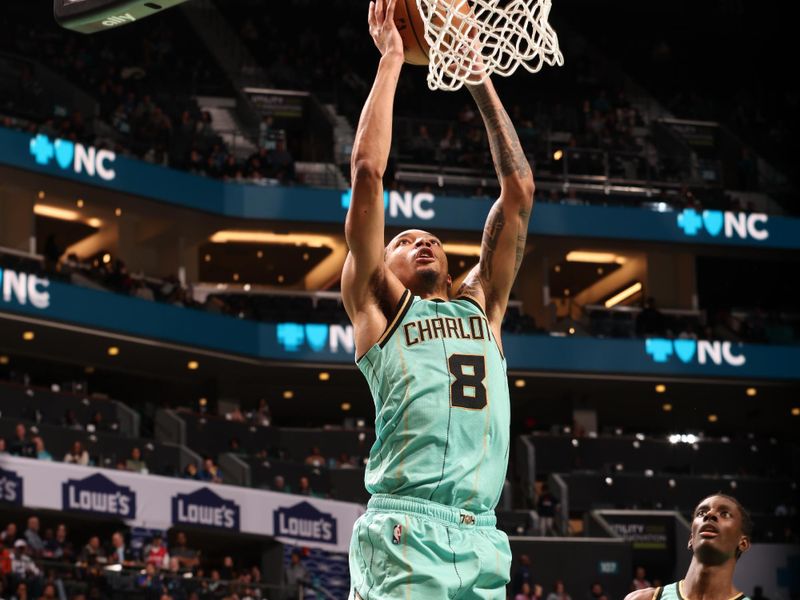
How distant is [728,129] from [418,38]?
3614cm

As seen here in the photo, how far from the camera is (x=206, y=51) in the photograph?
40.1 meters

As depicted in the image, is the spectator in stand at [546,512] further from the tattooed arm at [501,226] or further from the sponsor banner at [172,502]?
the tattooed arm at [501,226]

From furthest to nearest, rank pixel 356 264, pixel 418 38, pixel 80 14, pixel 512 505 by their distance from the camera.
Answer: pixel 512 505
pixel 80 14
pixel 418 38
pixel 356 264

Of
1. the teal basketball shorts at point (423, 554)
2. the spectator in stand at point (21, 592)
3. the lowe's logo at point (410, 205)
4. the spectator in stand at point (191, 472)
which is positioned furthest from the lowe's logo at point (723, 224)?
the teal basketball shorts at point (423, 554)

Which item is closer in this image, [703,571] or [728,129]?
[703,571]

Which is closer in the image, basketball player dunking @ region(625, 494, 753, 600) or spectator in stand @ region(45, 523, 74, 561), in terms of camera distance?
basketball player dunking @ region(625, 494, 753, 600)

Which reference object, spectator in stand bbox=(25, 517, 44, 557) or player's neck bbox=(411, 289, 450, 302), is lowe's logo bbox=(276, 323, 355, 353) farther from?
player's neck bbox=(411, 289, 450, 302)

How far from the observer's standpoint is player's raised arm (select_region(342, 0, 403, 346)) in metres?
5.18

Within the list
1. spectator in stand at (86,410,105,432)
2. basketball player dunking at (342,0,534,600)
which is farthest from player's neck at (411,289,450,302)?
spectator in stand at (86,410,105,432)

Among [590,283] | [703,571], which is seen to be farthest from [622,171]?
[703,571]

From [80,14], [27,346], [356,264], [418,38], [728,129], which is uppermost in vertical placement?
[728,129]

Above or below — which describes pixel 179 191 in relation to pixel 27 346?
above

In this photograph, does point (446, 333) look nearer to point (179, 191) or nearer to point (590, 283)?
point (179, 191)

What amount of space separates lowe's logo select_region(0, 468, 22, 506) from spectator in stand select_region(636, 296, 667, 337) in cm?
1618
